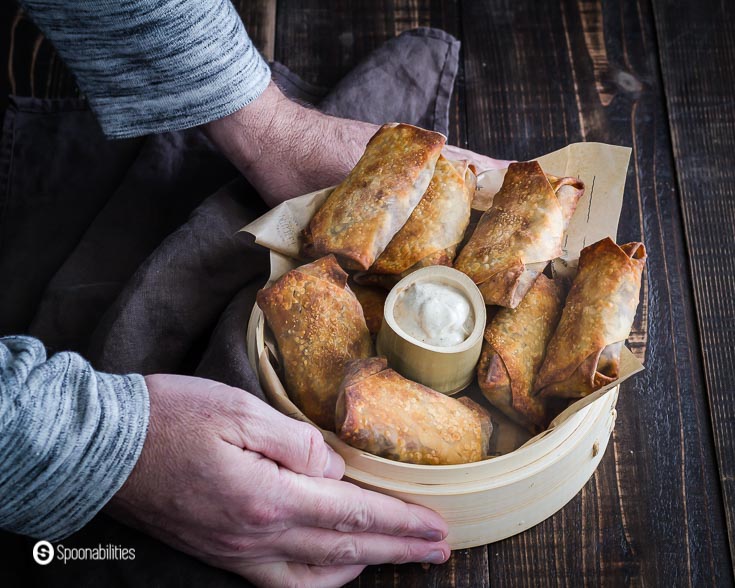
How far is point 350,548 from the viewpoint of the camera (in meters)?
1.23

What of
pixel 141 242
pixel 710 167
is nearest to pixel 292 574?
pixel 141 242

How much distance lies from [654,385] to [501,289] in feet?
1.68

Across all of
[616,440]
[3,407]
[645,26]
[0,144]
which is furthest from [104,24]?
[645,26]

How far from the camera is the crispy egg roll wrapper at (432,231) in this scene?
4.46ft

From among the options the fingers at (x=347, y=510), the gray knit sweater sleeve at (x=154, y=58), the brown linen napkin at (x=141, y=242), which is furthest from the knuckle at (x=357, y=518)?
the gray knit sweater sleeve at (x=154, y=58)

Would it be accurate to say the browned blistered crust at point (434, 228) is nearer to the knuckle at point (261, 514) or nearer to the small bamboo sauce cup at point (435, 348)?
the small bamboo sauce cup at point (435, 348)

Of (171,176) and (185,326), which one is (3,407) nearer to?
(185,326)

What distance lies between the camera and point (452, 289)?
126 cm

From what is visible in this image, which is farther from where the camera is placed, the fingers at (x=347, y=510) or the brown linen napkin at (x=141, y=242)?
the brown linen napkin at (x=141, y=242)

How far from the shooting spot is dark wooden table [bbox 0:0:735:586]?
4.63 ft

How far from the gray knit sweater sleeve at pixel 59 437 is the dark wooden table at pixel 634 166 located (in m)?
0.50

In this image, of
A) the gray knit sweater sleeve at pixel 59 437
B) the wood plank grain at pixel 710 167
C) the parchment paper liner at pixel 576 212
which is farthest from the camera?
the wood plank grain at pixel 710 167

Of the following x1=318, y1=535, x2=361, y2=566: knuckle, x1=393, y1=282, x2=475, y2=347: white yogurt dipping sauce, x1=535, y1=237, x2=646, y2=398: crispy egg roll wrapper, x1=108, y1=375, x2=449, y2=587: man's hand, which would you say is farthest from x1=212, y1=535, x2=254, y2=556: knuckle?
x1=535, y1=237, x2=646, y2=398: crispy egg roll wrapper

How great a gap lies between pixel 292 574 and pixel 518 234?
0.65m
